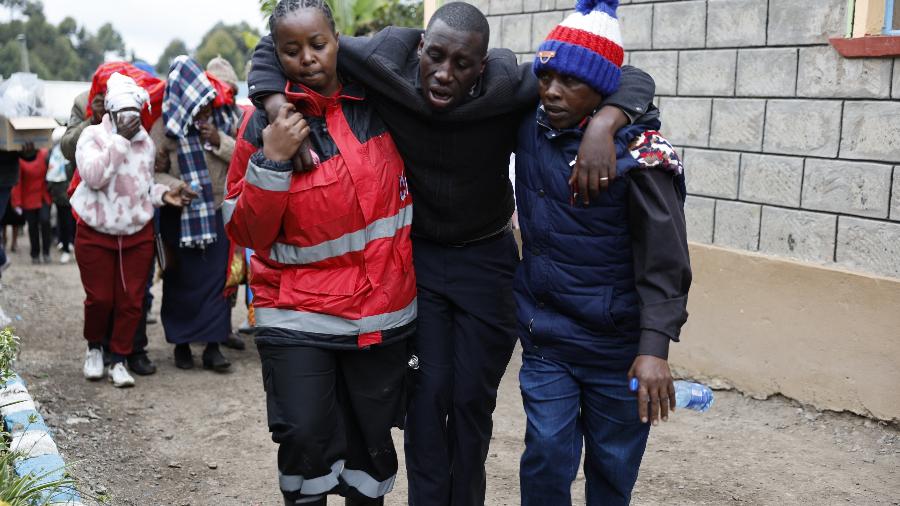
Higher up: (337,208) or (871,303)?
(337,208)

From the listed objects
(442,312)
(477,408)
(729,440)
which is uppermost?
(442,312)

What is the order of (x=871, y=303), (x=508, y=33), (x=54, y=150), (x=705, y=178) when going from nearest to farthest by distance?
(x=871, y=303) → (x=705, y=178) → (x=508, y=33) → (x=54, y=150)

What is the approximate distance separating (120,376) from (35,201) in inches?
264

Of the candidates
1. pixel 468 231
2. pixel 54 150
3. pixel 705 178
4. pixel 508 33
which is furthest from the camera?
pixel 54 150

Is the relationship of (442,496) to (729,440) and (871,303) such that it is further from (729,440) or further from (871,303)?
(871,303)

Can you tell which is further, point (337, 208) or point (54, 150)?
point (54, 150)

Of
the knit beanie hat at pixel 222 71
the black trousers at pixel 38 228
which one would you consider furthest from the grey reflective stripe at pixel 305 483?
the black trousers at pixel 38 228

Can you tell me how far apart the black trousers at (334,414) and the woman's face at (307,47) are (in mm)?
910

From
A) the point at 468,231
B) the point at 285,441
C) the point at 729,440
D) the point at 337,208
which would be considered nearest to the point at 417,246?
the point at 468,231

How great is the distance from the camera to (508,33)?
7.64 meters

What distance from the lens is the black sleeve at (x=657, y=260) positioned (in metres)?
2.91

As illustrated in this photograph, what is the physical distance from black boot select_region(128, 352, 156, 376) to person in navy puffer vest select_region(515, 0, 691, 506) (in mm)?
4166

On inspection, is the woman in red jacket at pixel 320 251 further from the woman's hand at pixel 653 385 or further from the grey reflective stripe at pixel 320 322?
the woman's hand at pixel 653 385

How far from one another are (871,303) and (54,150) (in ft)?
35.5
